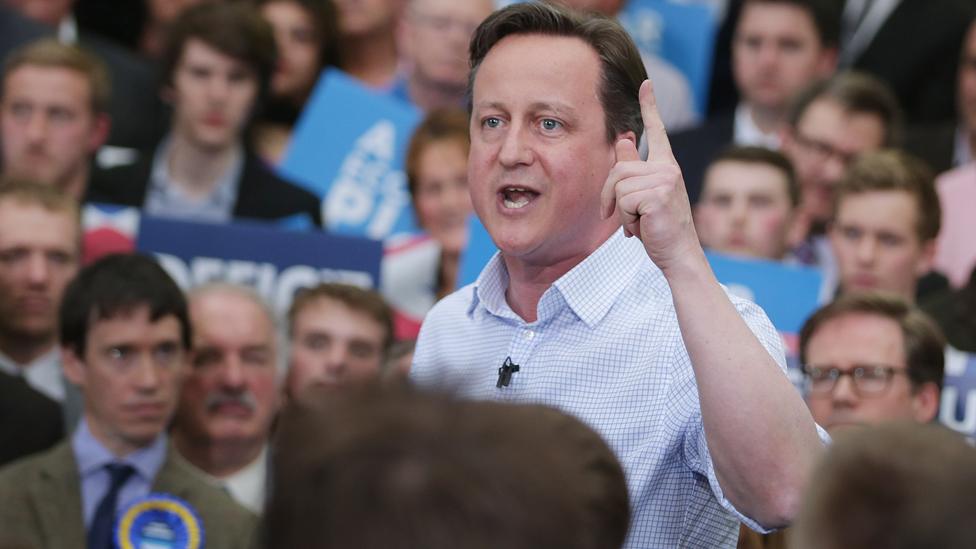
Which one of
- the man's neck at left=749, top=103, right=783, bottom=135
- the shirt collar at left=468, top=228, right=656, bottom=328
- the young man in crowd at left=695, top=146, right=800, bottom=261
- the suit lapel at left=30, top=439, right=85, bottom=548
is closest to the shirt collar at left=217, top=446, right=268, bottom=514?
the suit lapel at left=30, top=439, right=85, bottom=548

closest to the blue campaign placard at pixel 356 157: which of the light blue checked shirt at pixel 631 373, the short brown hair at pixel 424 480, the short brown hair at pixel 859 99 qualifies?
the short brown hair at pixel 859 99

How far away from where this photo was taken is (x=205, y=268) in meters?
5.99

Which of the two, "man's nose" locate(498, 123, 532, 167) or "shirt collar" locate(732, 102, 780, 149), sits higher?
"man's nose" locate(498, 123, 532, 167)

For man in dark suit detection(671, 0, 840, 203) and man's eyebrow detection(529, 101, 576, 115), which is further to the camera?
man in dark suit detection(671, 0, 840, 203)

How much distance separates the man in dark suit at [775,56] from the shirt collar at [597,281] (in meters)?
4.71

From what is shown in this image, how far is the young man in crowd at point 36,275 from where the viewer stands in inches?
234

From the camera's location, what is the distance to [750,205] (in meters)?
6.57

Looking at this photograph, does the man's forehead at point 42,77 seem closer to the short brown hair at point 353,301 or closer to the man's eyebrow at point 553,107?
the short brown hair at point 353,301

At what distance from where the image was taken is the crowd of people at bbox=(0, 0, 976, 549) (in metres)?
1.60

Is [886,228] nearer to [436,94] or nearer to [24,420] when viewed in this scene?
[436,94]

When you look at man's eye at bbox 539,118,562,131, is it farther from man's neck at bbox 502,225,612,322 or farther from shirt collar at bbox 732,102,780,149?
shirt collar at bbox 732,102,780,149

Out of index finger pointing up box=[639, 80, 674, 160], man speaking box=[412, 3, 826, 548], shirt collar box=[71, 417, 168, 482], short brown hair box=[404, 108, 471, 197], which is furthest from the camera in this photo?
short brown hair box=[404, 108, 471, 197]

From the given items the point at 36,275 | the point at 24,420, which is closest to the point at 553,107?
the point at 24,420

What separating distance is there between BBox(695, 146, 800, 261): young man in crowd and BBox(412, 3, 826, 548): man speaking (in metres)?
3.31
